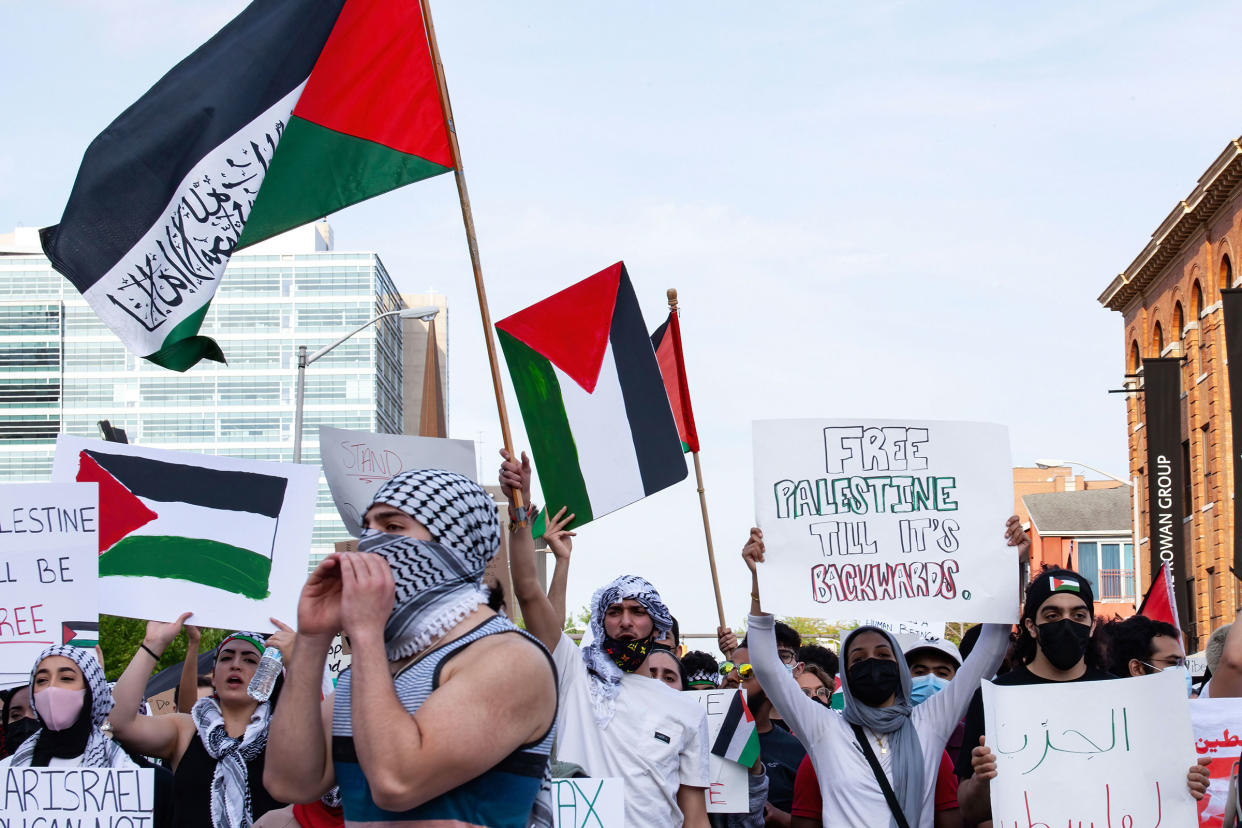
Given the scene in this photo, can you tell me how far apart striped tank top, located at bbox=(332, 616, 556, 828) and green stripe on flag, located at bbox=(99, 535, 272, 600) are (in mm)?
3650

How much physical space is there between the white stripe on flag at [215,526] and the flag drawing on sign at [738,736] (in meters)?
2.12

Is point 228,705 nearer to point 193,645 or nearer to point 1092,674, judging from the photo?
point 193,645

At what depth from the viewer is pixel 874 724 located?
5.81 metres

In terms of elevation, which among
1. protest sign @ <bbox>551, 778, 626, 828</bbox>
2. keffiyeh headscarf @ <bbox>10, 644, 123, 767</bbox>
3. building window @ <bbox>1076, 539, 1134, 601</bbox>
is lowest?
building window @ <bbox>1076, 539, 1134, 601</bbox>

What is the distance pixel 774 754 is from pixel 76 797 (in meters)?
3.47

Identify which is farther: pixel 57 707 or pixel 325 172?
pixel 325 172

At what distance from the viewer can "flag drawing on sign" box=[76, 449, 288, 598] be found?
6.78 meters

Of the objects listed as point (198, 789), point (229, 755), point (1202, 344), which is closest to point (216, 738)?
point (229, 755)

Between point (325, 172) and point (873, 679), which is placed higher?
point (325, 172)

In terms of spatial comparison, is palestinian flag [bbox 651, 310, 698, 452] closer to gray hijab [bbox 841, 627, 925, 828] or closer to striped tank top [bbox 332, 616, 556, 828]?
gray hijab [bbox 841, 627, 925, 828]

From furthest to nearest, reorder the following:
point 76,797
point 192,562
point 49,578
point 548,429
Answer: point 548,429 < point 192,562 < point 49,578 < point 76,797

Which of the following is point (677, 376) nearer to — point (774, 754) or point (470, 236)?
point (774, 754)

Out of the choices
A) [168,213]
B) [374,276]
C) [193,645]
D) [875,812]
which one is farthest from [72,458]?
[374,276]

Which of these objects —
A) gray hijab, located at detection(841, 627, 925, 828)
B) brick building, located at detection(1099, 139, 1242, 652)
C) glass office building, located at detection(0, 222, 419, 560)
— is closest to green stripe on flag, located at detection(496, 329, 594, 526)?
gray hijab, located at detection(841, 627, 925, 828)
